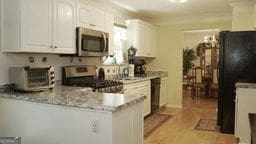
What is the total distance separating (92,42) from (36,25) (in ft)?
3.60

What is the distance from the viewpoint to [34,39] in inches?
103

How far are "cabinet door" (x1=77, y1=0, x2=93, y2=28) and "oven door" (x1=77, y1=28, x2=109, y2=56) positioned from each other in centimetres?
10

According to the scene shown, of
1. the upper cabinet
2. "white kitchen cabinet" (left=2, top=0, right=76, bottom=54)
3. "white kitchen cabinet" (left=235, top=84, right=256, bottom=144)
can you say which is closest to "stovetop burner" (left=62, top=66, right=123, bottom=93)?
"white kitchen cabinet" (left=2, top=0, right=76, bottom=54)

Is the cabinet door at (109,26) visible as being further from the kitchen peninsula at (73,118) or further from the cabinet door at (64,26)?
the kitchen peninsula at (73,118)

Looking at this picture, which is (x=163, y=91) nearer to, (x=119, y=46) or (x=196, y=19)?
(x=119, y=46)

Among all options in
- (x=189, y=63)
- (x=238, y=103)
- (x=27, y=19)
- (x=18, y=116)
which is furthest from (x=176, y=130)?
(x=189, y=63)

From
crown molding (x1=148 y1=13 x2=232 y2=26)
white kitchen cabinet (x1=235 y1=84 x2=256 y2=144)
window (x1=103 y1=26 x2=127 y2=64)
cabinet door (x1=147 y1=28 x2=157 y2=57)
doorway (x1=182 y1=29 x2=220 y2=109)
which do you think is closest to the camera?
white kitchen cabinet (x1=235 y1=84 x2=256 y2=144)

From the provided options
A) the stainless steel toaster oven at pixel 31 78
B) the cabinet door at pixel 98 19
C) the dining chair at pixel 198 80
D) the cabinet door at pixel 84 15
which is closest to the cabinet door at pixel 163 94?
the dining chair at pixel 198 80

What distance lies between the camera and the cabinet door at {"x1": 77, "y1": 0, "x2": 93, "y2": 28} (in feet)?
10.9

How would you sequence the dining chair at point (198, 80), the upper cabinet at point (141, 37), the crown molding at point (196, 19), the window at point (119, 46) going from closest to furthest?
the window at point (119, 46) → the upper cabinet at point (141, 37) → the crown molding at point (196, 19) → the dining chair at point (198, 80)

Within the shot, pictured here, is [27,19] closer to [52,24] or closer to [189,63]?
[52,24]

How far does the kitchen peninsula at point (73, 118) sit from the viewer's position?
1.86 metres

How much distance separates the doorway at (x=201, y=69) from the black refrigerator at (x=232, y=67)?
2.34 m

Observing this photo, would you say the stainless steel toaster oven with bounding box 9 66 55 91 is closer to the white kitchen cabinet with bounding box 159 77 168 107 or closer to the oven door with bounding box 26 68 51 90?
the oven door with bounding box 26 68 51 90
